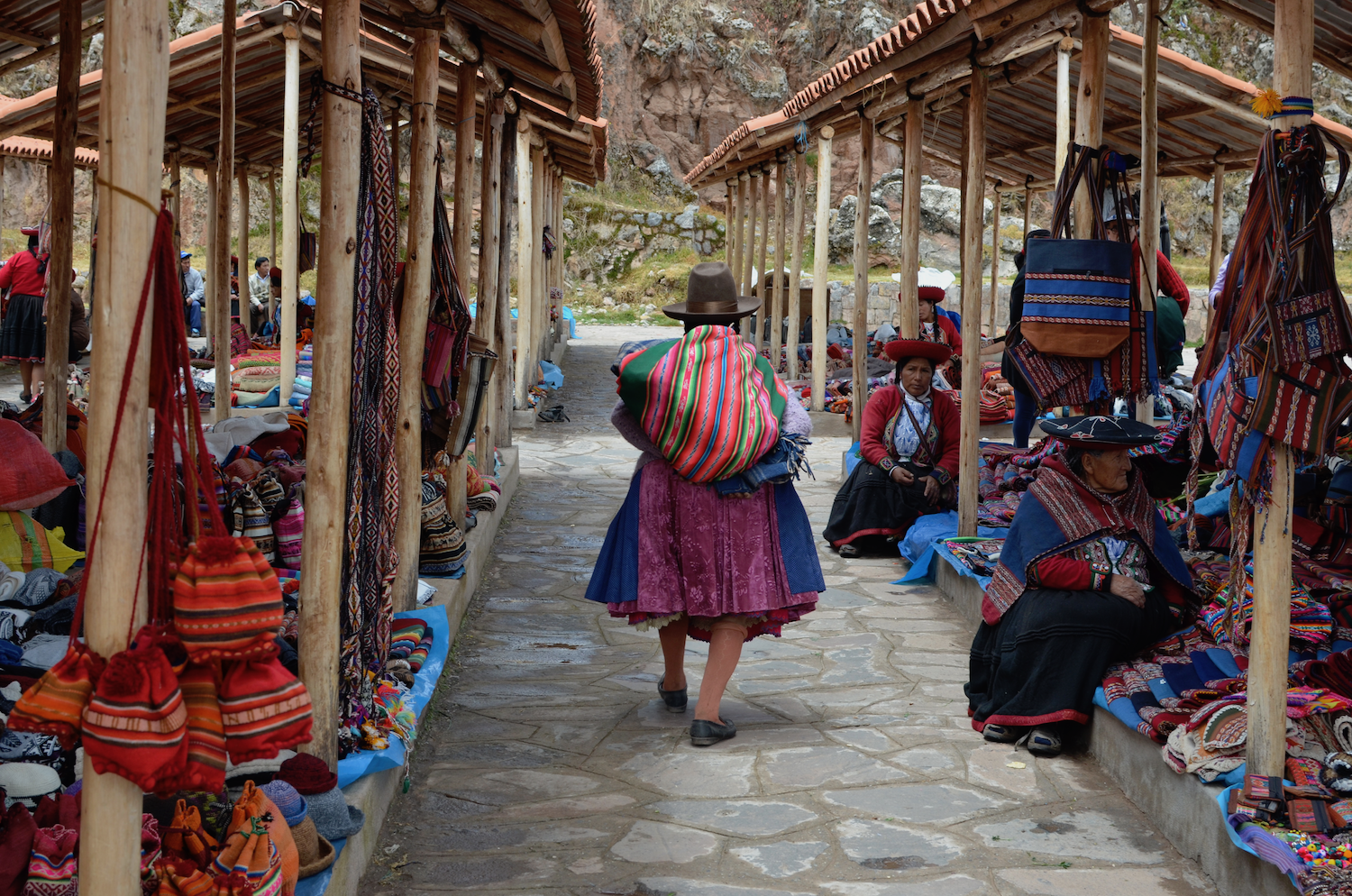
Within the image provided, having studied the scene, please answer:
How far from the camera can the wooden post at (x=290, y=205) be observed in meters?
9.81

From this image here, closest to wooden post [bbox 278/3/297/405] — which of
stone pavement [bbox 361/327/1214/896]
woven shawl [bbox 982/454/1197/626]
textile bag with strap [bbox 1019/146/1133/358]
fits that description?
stone pavement [bbox 361/327/1214/896]

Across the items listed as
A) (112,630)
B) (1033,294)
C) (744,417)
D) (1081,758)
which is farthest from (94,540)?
(1033,294)

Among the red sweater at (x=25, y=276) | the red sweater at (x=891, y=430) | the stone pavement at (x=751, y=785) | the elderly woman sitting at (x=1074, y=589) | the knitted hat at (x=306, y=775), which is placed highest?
the red sweater at (x=25, y=276)

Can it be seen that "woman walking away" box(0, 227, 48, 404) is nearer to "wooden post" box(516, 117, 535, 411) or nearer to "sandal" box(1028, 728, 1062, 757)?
"wooden post" box(516, 117, 535, 411)

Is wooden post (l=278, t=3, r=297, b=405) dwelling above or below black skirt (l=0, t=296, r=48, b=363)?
above

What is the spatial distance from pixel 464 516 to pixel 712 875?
12.1 ft

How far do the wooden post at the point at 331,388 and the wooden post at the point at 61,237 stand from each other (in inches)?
108

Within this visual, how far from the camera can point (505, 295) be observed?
10.5 metres

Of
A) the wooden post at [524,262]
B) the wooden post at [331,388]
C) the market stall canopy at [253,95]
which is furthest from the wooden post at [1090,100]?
the wooden post at [524,262]

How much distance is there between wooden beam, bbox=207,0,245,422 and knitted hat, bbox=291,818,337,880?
4.90 meters

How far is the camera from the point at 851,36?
45375 millimetres

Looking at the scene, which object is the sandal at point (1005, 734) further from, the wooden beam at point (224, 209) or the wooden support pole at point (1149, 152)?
the wooden beam at point (224, 209)

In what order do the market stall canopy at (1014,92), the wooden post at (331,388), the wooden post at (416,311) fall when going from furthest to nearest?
the market stall canopy at (1014,92) → the wooden post at (416,311) → the wooden post at (331,388)

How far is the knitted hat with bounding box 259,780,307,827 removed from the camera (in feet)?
9.89
